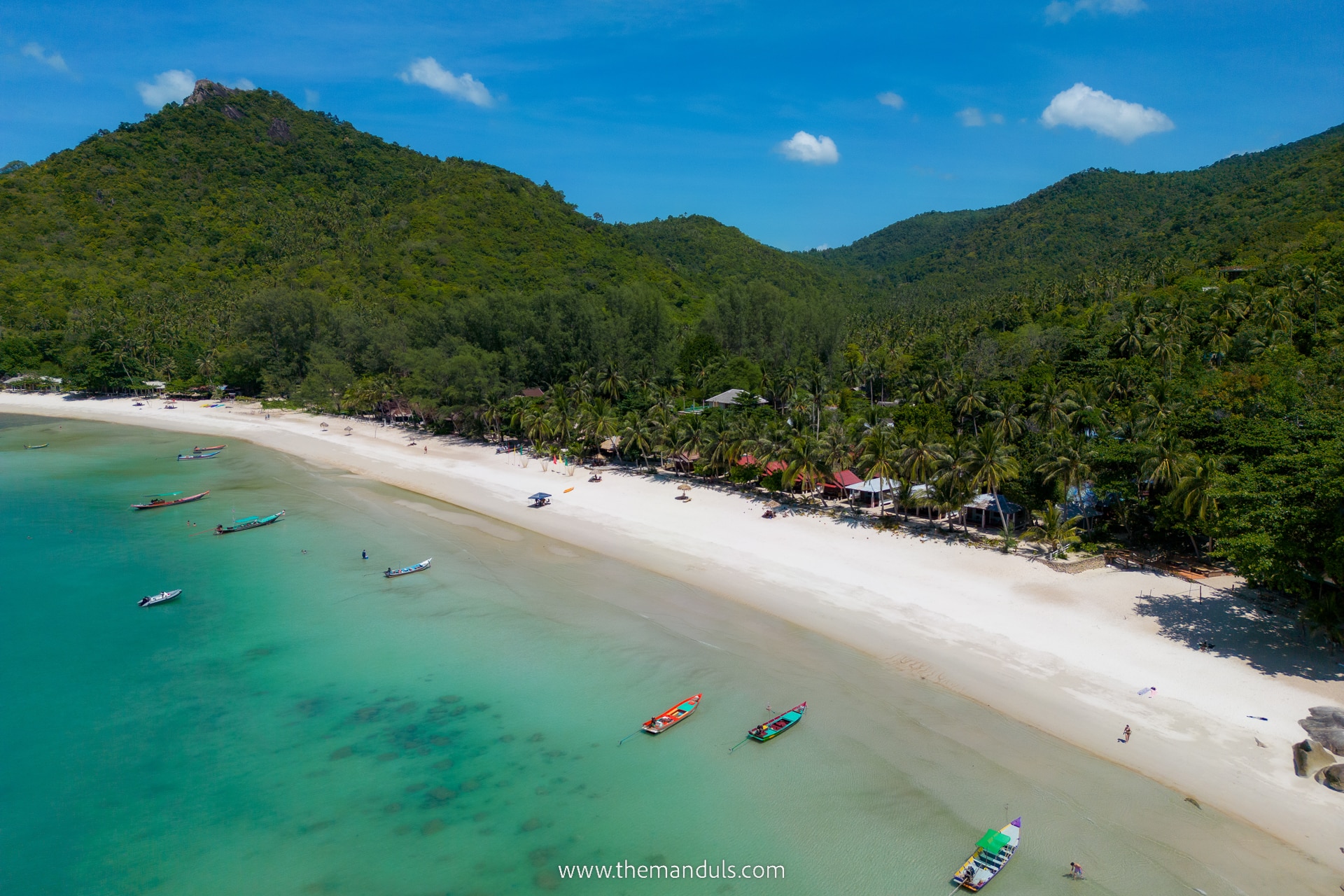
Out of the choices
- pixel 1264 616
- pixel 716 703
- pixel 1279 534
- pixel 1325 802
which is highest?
pixel 1279 534

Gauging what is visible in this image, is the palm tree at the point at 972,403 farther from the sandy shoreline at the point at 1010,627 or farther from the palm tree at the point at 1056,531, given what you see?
the sandy shoreline at the point at 1010,627

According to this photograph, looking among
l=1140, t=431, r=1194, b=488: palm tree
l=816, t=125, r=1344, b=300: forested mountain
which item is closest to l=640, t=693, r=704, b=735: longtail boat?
l=1140, t=431, r=1194, b=488: palm tree

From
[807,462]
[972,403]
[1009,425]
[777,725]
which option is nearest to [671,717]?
[777,725]

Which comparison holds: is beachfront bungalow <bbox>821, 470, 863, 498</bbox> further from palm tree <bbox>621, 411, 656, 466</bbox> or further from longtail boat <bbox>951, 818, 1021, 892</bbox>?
longtail boat <bbox>951, 818, 1021, 892</bbox>

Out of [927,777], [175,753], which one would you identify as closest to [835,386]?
[927,777]

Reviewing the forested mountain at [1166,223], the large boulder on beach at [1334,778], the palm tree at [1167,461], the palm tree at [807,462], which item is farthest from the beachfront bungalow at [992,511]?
the forested mountain at [1166,223]

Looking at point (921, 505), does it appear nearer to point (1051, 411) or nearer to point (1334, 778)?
point (1051, 411)

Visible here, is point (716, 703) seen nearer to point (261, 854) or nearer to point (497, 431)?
point (261, 854)
